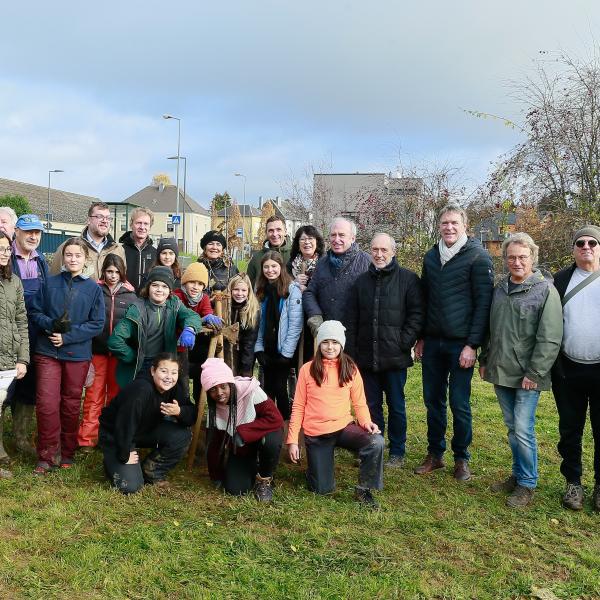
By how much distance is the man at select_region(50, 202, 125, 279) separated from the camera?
227 inches

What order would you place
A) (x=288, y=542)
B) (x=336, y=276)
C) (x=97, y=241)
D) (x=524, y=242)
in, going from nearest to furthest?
(x=288, y=542)
(x=524, y=242)
(x=336, y=276)
(x=97, y=241)

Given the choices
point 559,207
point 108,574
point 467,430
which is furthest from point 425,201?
point 108,574

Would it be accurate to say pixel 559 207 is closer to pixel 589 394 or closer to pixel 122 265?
pixel 589 394

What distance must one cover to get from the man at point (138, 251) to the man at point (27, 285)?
0.93m

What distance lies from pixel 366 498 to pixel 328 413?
0.73m

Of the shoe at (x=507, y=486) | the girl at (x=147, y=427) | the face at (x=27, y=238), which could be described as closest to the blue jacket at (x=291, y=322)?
the girl at (x=147, y=427)

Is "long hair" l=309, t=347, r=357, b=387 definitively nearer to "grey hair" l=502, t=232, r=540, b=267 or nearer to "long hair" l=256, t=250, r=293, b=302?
"long hair" l=256, t=250, r=293, b=302

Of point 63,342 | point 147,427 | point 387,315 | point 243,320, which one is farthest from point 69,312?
point 387,315

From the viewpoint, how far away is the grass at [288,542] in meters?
3.45

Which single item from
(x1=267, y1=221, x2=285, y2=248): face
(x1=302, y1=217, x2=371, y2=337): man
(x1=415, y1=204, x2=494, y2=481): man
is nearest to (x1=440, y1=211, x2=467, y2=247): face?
(x1=415, y1=204, x2=494, y2=481): man

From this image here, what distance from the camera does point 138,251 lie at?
20.8 feet

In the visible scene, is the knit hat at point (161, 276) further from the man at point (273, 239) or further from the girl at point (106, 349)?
the man at point (273, 239)

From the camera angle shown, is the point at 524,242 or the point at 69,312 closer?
the point at 524,242

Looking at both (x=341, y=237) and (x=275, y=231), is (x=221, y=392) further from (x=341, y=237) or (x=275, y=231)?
(x=275, y=231)
